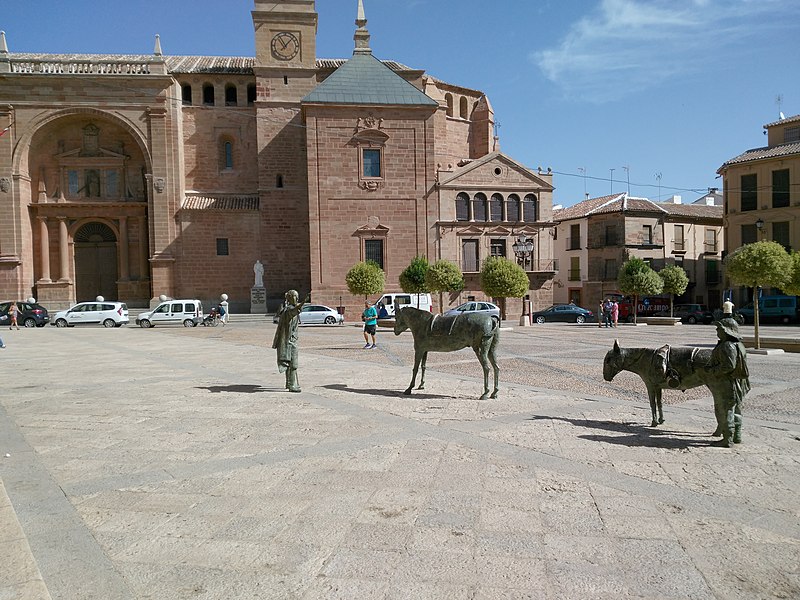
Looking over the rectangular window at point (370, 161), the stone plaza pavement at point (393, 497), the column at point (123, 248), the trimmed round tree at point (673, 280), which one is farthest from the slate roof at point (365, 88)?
the stone plaza pavement at point (393, 497)

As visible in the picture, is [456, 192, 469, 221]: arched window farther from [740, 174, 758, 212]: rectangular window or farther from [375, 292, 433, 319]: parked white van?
[740, 174, 758, 212]: rectangular window

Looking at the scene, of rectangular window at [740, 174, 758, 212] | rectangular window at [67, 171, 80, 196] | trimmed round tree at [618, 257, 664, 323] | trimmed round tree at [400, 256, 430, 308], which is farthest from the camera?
rectangular window at [67, 171, 80, 196]

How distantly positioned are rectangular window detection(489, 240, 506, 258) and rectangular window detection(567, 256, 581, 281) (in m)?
9.76

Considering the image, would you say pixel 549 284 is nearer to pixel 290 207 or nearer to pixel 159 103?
pixel 290 207

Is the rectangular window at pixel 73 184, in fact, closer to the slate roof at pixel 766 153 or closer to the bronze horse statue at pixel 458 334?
the bronze horse statue at pixel 458 334

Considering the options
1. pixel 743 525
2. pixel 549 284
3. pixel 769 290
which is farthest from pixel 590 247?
pixel 743 525

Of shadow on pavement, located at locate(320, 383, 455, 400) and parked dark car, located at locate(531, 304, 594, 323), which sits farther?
parked dark car, located at locate(531, 304, 594, 323)

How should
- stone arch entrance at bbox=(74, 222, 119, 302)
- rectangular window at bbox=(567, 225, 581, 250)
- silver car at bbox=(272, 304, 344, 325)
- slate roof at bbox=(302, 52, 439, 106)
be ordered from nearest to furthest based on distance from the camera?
silver car at bbox=(272, 304, 344, 325) < slate roof at bbox=(302, 52, 439, 106) < stone arch entrance at bbox=(74, 222, 119, 302) < rectangular window at bbox=(567, 225, 581, 250)

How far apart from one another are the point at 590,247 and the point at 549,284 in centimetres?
747

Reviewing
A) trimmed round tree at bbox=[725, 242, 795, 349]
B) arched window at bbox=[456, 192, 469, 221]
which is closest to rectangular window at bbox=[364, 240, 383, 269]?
arched window at bbox=[456, 192, 469, 221]

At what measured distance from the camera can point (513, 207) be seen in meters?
35.0

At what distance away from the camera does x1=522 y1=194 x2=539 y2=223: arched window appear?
35000 mm

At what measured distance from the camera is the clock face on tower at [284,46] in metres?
34.3

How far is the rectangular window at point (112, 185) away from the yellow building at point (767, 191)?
37.4m
